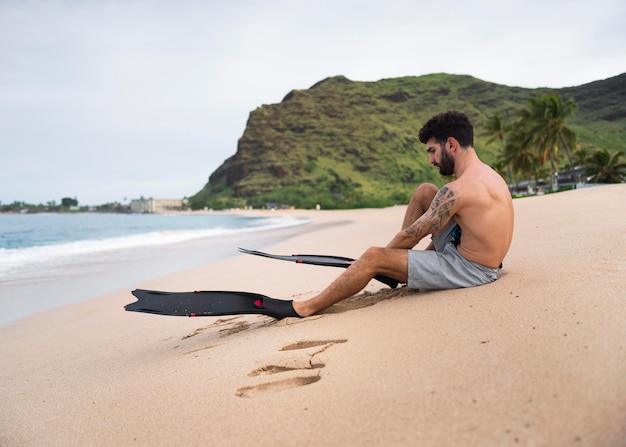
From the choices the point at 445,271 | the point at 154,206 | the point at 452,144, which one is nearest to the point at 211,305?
the point at 445,271

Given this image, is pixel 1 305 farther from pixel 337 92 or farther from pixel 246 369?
pixel 337 92

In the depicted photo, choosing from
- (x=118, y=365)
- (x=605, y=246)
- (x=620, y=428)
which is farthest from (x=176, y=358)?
(x=605, y=246)

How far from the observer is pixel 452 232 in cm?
318

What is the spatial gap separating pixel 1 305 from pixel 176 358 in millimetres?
5182

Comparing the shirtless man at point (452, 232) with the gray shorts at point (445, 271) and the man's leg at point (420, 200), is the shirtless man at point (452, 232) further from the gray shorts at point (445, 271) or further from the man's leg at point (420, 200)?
the man's leg at point (420, 200)

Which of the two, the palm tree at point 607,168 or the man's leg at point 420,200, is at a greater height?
the palm tree at point 607,168

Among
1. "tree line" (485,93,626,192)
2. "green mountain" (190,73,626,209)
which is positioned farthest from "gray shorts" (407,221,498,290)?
"green mountain" (190,73,626,209)

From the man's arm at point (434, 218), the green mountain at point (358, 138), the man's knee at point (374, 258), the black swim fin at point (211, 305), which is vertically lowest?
the black swim fin at point (211, 305)

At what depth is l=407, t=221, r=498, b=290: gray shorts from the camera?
2.97m

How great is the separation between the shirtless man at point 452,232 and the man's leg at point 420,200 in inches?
9.6

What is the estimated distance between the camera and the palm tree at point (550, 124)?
3666 centimetres

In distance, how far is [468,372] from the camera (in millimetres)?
1717

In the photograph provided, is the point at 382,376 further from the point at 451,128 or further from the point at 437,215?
the point at 451,128

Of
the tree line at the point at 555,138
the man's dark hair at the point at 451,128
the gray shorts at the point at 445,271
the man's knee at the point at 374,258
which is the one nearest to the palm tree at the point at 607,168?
the tree line at the point at 555,138
